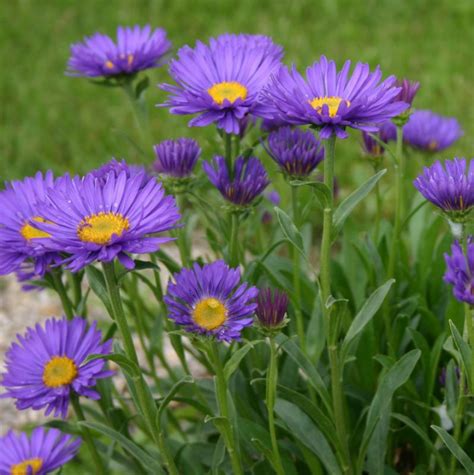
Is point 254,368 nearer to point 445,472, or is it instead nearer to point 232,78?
point 445,472

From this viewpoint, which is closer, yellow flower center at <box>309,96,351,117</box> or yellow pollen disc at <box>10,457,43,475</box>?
yellow flower center at <box>309,96,351,117</box>

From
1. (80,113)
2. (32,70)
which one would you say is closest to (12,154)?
(80,113)

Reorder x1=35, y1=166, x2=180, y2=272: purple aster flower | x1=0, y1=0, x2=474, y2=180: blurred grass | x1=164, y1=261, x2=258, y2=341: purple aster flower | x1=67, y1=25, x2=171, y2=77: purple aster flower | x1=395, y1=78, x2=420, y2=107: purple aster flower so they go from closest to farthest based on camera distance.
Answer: x1=35, y1=166, x2=180, y2=272: purple aster flower
x1=164, y1=261, x2=258, y2=341: purple aster flower
x1=395, y1=78, x2=420, y2=107: purple aster flower
x1=67, y1=25, x2=171, y2=77: purple aster flower
x1=0, y1=0, x2=474, y2=180: blurred grass

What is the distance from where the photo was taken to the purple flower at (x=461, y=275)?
4.33 ft

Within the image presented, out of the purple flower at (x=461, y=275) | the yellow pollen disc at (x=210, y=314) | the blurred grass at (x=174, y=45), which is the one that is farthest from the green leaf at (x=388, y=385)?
the blurred grass at (x=174, y=45)

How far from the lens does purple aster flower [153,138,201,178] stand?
1674mm

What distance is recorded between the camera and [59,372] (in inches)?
62.8

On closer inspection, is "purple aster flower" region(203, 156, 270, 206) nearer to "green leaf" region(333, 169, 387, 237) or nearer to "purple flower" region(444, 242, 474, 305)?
"green leaf" region(333, 169, 387, 237)

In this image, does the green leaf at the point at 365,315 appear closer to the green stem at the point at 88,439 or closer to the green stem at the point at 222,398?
the green stem at the point at 222,398

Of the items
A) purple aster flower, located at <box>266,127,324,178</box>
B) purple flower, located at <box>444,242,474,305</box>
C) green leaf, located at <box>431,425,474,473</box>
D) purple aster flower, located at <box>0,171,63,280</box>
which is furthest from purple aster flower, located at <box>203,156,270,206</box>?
green leaf, located at <box>431,425,474,473</box>

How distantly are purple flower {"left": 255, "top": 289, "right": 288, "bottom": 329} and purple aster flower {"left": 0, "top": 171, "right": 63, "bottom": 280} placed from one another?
1.17 feet

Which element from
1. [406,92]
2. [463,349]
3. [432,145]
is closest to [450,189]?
[463,349]

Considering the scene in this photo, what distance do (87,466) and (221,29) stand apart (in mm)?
2540

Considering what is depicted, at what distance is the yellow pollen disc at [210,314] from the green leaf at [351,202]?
0.22 m
